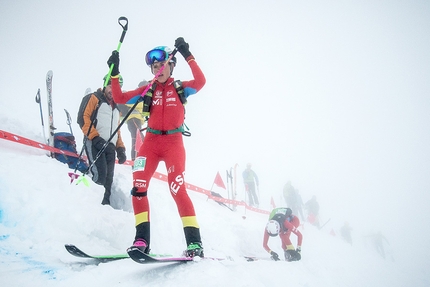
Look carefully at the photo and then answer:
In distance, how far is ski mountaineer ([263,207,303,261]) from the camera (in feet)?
23.7

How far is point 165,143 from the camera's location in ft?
10.2

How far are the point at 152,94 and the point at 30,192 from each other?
2.31 metres

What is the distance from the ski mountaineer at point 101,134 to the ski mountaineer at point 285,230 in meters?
5.09

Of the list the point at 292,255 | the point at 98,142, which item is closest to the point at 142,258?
the point at 98,142

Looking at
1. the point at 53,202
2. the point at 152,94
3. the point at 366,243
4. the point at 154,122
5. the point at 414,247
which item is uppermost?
the point at 152,94

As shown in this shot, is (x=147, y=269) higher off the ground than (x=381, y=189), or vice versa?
(x=147, y=269)

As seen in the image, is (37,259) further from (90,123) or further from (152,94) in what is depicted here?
(90,123)

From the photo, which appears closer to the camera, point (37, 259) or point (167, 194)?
point (37, 259)

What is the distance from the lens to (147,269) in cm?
222

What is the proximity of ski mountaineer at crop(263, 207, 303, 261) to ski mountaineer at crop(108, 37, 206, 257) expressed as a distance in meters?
5.25

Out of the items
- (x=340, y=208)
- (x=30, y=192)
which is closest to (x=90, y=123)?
(x=30, y=192)

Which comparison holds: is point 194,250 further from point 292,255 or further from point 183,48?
point 292,255

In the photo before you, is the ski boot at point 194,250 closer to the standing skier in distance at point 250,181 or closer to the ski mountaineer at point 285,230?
the ski mountaineer at point 285,230

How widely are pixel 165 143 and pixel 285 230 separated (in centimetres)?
638
